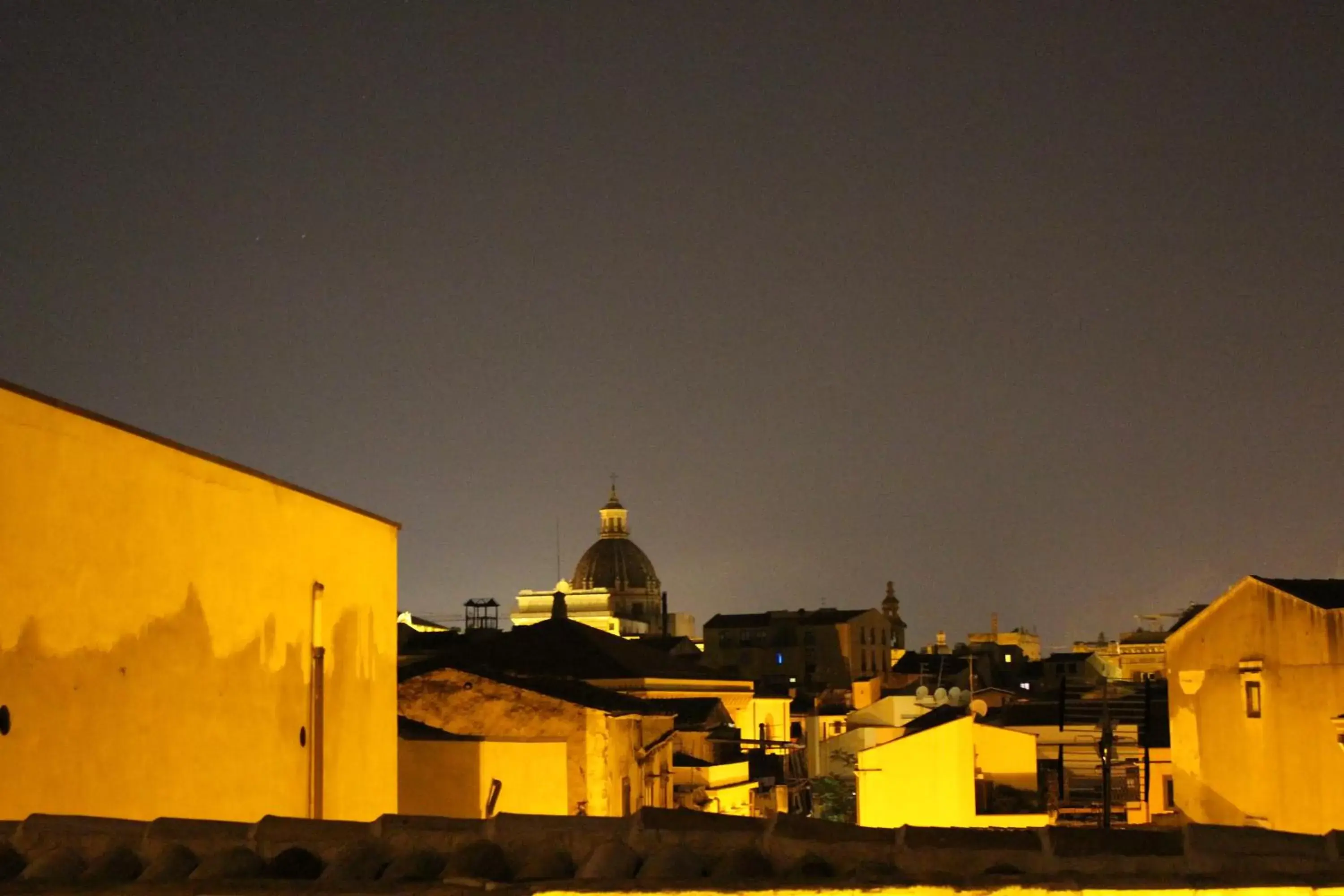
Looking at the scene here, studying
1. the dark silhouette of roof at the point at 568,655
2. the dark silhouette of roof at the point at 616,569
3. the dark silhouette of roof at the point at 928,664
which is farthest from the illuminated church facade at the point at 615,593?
the dark silhouette of roof at the point at 568,655

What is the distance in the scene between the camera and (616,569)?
117 metres

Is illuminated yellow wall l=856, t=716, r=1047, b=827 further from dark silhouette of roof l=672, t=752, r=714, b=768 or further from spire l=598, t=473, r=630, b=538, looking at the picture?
spire l=598, t=473, r=630, b=538

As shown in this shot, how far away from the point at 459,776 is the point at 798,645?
7989 cm

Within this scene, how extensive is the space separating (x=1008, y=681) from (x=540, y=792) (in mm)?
59547

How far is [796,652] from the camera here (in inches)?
3740

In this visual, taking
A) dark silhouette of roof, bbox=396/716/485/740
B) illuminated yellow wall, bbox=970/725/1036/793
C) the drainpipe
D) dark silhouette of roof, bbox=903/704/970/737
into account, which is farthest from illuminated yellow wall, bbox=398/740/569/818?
illuminated yellow wall, bbox=970/725/1036/793

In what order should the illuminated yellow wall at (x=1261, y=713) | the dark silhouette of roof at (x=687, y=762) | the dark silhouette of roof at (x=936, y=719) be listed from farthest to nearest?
the dark silhouette of roof at (x=687, y=762) → the dark silhouette of roof at (x=936, y=719) → the illuminated yellow wall at (x=1261, y=713)

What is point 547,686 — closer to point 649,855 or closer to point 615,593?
point 649,855

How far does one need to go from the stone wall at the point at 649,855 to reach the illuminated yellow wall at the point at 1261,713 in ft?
57.2

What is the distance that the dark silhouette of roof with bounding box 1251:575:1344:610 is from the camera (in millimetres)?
21703

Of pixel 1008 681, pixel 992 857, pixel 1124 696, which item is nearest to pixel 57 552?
pixel 992 857

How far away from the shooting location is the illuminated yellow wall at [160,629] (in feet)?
29.0

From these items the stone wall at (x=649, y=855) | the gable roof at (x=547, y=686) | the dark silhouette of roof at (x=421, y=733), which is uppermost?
the gable roof at (x=547, y=686)

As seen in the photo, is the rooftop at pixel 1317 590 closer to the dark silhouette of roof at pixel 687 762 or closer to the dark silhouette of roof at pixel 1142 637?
the dark silhouette of roof at pixel 687 762
